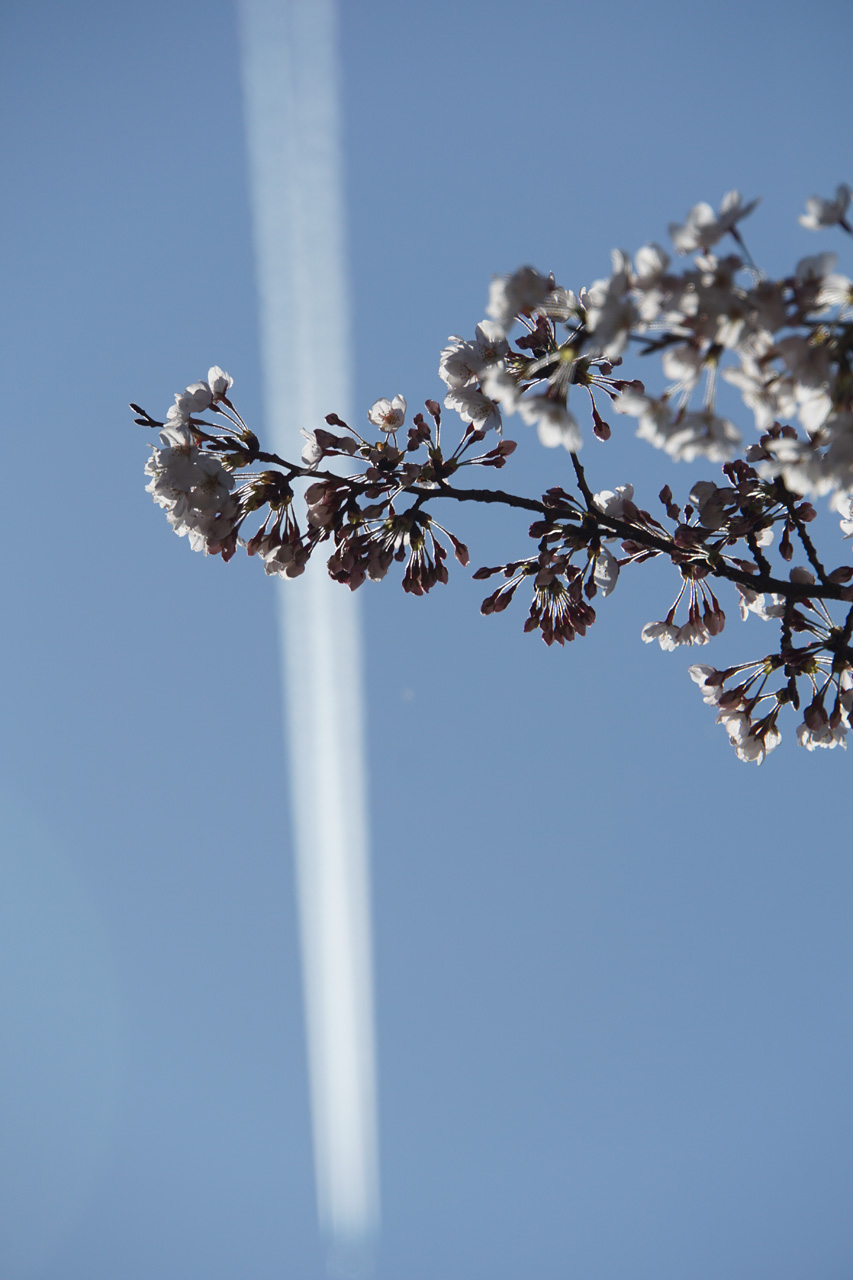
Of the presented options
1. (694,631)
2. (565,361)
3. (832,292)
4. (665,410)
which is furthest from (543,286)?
(694,631)

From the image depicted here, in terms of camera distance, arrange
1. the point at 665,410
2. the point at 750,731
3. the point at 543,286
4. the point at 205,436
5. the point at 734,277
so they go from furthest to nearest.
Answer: the point at 750,731 < the point at 205,436 < the point at 543,286 < the point at 665,410 < the point at 734,277

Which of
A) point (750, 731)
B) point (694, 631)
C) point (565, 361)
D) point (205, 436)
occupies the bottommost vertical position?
point (750, 731)

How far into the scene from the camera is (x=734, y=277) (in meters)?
1.93

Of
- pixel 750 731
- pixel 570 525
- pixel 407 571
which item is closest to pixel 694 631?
pixel 750 731

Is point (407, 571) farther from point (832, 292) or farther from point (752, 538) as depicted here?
point (832, 292)

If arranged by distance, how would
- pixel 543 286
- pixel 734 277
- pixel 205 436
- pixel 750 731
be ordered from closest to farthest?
pixel 734 277, pixel 543 286, pixel 205 436, pixel 750 731

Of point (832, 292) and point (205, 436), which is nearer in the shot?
point (832, 292)

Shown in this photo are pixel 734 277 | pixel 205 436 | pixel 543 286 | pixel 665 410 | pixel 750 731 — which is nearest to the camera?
pixel 734 277

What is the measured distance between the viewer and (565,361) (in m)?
2.40

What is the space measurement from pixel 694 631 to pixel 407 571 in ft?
4.32

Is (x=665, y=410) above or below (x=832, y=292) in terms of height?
below

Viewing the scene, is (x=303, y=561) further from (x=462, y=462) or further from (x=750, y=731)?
(x=750, y=731)

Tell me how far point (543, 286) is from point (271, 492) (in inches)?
50.3

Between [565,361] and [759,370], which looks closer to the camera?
[759,370]
